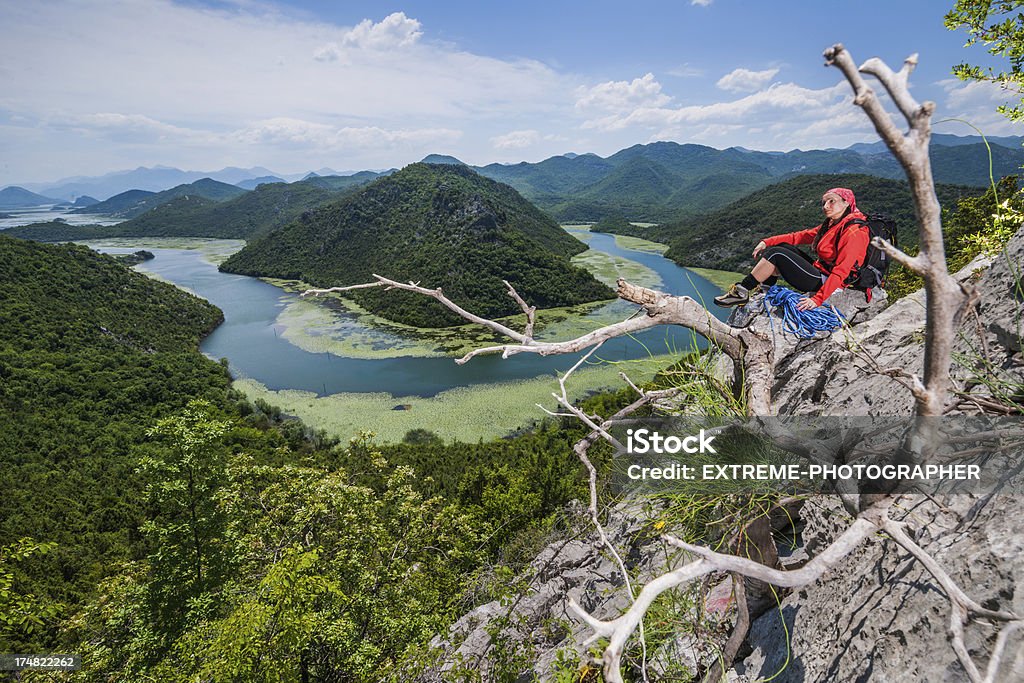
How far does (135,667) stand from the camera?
648cm

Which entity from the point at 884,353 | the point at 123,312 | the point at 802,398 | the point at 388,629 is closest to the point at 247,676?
the point at 388,629

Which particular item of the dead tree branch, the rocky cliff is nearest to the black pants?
the rocky cliff

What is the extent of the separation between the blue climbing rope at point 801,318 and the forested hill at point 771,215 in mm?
67443

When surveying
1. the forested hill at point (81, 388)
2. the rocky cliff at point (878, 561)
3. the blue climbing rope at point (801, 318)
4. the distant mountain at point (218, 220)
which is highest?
the distant mountain at point (218, 220)

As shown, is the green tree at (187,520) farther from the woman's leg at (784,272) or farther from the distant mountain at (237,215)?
the distant mountain at (237,215)

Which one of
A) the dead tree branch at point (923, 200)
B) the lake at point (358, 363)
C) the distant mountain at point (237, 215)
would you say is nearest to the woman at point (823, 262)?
the dead tree branch at point (923, 200)

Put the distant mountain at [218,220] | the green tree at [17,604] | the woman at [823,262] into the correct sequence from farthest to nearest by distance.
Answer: the distant mountain at [218,220] < the green tree at [17,604] < the woman at [823,262]

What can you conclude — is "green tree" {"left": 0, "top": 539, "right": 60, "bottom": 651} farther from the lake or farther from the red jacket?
the lake

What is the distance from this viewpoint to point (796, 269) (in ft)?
9.18

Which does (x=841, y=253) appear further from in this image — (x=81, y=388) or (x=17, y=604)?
(x=81, y=388)

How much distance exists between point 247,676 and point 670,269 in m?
73.2

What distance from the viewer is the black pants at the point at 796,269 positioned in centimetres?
279

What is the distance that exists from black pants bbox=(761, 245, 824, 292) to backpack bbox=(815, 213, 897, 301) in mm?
330

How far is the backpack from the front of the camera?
9.71 feet
